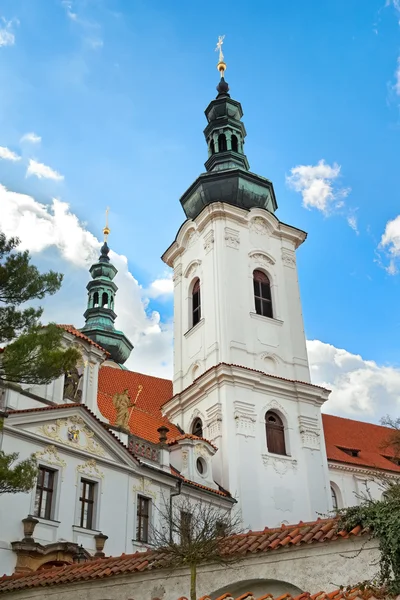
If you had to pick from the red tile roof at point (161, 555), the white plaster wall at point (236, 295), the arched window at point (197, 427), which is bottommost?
the red tile roof at point (161, 555)

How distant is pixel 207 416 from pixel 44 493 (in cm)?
1060

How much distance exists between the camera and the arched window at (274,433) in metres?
25.9

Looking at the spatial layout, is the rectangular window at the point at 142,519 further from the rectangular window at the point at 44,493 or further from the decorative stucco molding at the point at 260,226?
the decorative stucco molding at the point at 260,226

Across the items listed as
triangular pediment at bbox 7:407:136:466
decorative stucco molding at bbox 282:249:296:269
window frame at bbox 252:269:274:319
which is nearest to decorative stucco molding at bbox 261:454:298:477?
window frame at bbox 252:269:274:319

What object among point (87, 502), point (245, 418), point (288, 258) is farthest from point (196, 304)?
point (87, 502)

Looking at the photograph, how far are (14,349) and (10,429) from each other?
5363 mm

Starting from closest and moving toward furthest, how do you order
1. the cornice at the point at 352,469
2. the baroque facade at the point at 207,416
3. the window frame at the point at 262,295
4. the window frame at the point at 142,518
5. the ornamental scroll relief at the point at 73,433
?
the baroque facade at the point at 207,416 → the ornamental scroll relief at the point at 73,433 → the window frame at the point at 142,518 → the window frame at the point at 262,295 → the cornice at the point at 352,469

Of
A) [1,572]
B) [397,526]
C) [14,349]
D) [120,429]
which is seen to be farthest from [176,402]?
[397,526]

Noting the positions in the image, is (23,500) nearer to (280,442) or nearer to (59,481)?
(59,481)

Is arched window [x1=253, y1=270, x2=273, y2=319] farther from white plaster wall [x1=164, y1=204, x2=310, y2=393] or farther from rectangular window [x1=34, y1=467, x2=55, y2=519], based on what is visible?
rectangular window [x1=34, y1=467, x2=55, y2=519]

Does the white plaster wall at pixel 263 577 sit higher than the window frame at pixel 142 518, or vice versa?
the window frame at pixel 142 518

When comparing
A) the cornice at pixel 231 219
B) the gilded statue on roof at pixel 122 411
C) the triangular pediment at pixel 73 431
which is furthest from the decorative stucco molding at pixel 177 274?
the triangular pediment at pixel 73 431

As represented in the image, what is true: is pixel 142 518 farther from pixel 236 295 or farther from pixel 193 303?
pixel 193 303

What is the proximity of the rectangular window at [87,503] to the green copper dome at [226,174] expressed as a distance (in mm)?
15515
